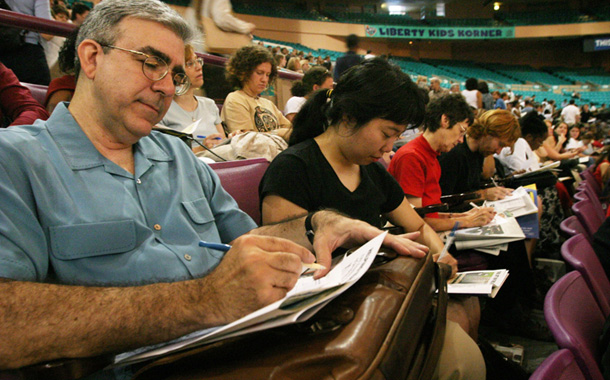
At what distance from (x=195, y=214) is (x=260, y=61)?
2229mm

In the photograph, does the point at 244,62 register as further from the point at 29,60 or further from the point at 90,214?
the point at 90,214

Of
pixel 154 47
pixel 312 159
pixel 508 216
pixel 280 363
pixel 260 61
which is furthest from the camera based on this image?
A: pixel 260 61

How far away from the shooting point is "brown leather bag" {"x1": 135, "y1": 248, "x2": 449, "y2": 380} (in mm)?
579

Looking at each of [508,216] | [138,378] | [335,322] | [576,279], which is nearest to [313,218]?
[335,322]

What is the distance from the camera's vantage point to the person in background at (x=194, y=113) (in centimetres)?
238

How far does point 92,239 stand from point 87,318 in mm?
207

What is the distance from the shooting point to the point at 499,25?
21844 mm

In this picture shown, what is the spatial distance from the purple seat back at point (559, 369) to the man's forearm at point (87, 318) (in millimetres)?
730

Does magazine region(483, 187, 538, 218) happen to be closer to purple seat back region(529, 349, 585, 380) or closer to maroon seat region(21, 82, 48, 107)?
purple seat back region(529, 349, 585, 380)

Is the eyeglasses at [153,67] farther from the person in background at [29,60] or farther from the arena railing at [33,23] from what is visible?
the person in background at [29,60]

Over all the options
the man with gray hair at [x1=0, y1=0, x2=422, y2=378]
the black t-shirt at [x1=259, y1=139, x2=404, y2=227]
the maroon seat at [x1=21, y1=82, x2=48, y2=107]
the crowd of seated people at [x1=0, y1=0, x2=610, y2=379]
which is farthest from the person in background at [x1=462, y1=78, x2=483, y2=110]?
the man with gray hair at [x1=0, y1=0, x2=422, y2=378]

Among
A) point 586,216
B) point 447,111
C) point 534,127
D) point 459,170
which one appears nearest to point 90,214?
point 447,111

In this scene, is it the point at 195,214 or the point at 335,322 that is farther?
the point at 195,214

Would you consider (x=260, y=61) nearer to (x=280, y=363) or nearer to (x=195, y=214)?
(x=195, y=214)
